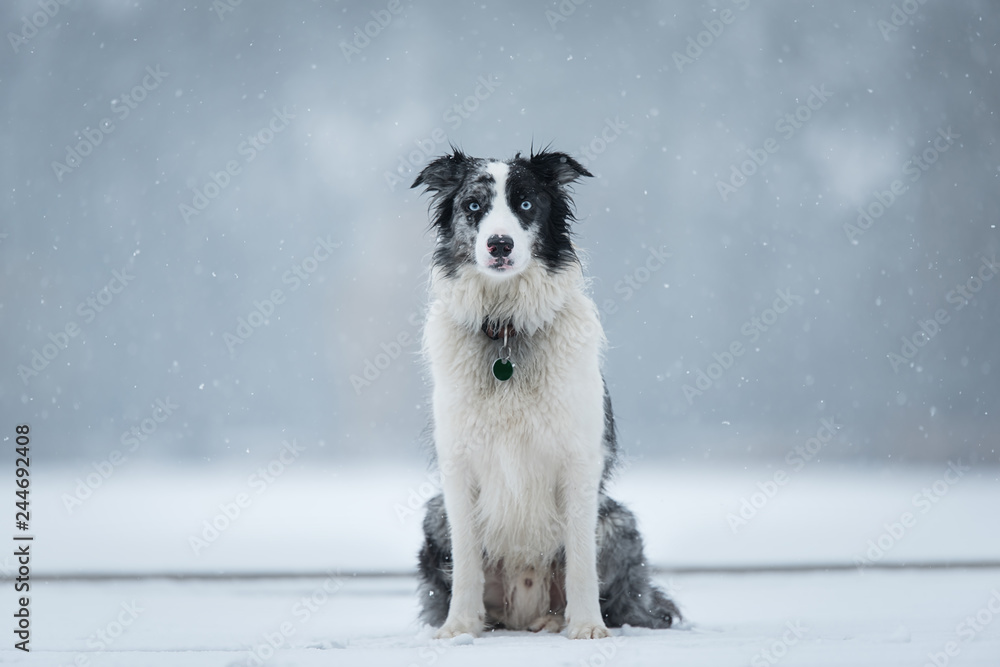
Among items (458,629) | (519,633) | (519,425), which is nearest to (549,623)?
(519,633)

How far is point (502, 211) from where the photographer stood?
10.5 ft

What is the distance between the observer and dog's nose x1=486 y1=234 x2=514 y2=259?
3078mm

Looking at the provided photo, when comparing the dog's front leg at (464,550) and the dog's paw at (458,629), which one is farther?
the dog's front leg at (464,550)

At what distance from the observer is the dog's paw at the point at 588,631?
9.62ft

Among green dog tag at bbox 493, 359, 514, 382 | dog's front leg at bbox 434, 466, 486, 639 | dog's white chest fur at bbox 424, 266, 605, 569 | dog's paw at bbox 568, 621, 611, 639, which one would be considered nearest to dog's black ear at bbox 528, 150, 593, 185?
dog's white chest fur at bbox 424, 266, 605, 569

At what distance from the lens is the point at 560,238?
3.42 m

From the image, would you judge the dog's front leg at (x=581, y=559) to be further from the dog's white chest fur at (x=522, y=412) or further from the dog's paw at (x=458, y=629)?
the dog's paw at (x=458, y=629)

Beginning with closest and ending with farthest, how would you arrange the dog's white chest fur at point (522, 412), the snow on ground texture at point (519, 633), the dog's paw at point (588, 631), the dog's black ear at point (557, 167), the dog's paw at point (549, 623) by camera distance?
the snow on ground texture at point (519, 633), the dog's paw at point (588, 631), the dog's white chest fur at point (522, 412), the dog's paw at point (549, 623), the dog's black ear at point (557, 167)

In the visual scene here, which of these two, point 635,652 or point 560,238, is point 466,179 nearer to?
→ point 560,238

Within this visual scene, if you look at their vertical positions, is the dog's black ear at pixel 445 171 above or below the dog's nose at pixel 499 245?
above

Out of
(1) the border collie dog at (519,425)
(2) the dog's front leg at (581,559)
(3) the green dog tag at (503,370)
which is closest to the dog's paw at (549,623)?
(1) the border collie dog at (519,425)

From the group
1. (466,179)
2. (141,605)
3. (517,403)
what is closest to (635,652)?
(517,403)

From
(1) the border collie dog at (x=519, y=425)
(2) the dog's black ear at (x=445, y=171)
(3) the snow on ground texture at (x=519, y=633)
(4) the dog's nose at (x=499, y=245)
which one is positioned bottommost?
(3) the snow on ground texture at (x=519, y=633)

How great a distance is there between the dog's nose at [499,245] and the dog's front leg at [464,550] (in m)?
0.85
